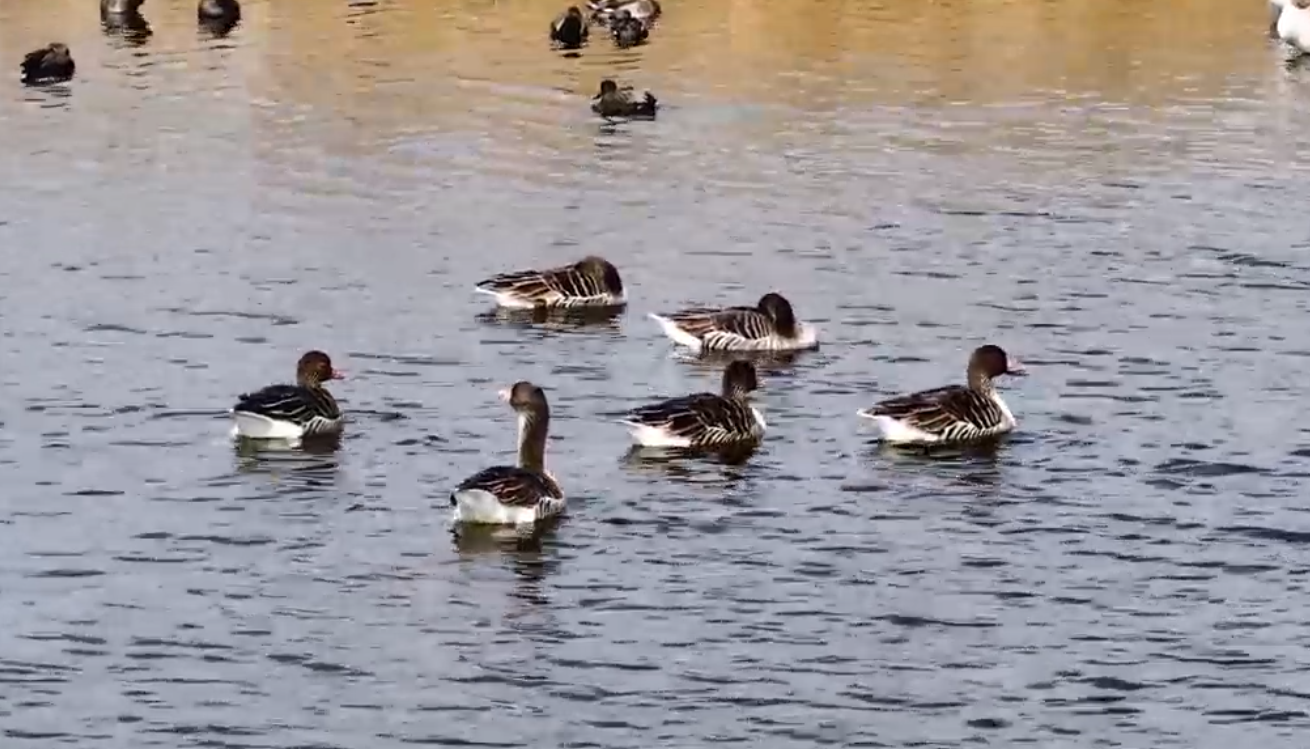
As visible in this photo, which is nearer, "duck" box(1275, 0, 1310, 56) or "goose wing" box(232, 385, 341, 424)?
"goose wing" box(232, 385, 341, 424)

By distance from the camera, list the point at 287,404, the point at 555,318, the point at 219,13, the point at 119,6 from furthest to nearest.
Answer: the point at 119,6 < the point at 219,13 < the point at 555,318 < the point at 287,404

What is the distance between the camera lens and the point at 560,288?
28969mm

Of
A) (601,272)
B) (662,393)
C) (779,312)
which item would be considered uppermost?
(779,312)

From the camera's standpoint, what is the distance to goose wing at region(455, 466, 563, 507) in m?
20.7

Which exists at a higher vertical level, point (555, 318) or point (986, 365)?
point (986, 365)

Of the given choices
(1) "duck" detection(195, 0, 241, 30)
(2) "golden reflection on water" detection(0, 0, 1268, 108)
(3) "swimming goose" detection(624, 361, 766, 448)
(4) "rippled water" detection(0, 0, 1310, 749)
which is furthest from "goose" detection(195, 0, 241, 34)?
(3) "swimming goose" detection(624, 361, 766, 448)

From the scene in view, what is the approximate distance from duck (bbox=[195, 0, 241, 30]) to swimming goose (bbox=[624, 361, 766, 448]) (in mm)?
31935

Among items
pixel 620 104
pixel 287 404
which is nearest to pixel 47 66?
pixel 620 104

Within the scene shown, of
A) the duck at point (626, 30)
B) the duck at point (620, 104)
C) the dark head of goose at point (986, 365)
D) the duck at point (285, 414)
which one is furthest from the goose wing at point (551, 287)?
the duck at point (626, 30)

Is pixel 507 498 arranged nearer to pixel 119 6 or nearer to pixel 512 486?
pixel 512 486

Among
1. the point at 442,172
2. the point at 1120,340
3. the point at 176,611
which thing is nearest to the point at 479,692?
the point at 176,611

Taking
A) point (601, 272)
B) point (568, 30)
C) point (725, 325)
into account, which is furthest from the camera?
point (568, 30)

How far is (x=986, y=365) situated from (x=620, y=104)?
1796cm

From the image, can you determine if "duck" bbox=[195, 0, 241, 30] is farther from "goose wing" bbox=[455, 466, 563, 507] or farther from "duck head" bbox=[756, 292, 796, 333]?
"goose wing" bbox=[455, 466, 563, 507]
